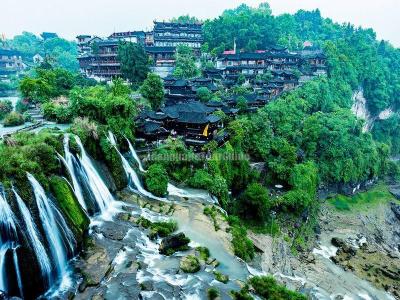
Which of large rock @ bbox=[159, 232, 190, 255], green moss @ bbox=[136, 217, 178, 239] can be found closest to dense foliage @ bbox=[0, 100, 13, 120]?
green moss @ bbox=[136, 217, 178, 239]

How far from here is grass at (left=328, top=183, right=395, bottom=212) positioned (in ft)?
163

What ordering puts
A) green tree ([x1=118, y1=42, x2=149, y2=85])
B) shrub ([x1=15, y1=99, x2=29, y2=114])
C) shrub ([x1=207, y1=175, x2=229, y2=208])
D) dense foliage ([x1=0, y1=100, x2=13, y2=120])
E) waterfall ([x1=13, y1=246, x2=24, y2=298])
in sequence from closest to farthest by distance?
waterfall ([x1=13, y1=246, x2=24, y2=298]) < shrub ([x1=207, y1=175, x2=229, y2=208]) < dense foliage ([x1=0, y1=100, x2=13, y2=120]) < shrub ([x1=15, y1=99, x2=29, y2=114]) < green tree ([x1=118, y1=42, x2=149, y2=85])

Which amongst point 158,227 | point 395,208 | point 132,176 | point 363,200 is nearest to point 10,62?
point 132,176

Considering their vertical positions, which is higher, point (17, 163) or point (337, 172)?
point (17, 163)

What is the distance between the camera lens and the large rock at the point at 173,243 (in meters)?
24.1

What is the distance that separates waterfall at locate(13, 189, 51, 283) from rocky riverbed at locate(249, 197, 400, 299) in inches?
675

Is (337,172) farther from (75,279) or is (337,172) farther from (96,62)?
(96,62)

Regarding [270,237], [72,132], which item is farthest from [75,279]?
[270,237]

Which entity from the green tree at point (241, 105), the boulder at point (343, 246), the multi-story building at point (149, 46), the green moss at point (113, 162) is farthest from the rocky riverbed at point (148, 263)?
the multi-story building at point (149, 46)

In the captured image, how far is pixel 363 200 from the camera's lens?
52.7 metres

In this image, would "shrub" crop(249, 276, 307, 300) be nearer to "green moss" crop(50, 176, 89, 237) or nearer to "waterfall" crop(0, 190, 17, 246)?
"green moss" crop(50, 176, 89, 237)

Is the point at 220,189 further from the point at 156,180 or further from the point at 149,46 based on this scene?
the point at 149,46

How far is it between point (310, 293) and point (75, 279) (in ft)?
61.8

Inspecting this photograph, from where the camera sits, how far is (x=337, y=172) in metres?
51.2
